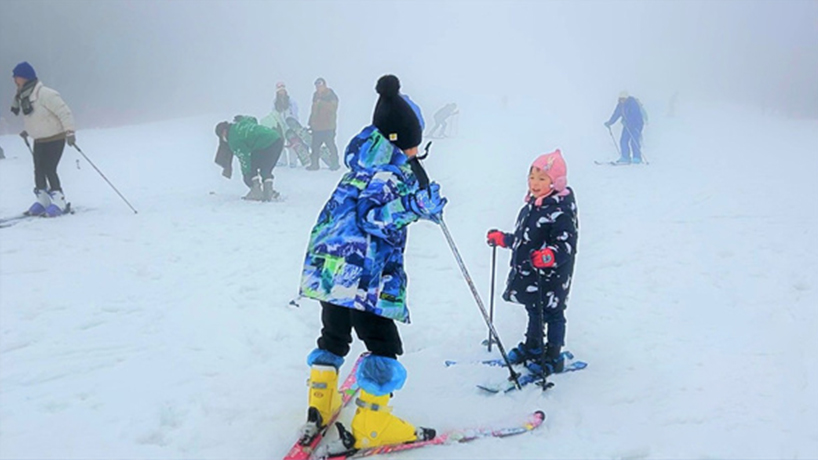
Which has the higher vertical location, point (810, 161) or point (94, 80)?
point (94, 80)

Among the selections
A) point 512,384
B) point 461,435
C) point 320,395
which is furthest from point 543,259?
point 320,395

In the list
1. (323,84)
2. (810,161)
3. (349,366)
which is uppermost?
(323,84)

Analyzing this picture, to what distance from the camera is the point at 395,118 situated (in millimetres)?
2689

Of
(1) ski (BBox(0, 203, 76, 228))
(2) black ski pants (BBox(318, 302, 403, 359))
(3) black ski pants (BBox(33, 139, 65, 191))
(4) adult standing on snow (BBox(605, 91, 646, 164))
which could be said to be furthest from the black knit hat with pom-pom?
(4) adult standing on snow (BBox(605, 91, 646, 164))

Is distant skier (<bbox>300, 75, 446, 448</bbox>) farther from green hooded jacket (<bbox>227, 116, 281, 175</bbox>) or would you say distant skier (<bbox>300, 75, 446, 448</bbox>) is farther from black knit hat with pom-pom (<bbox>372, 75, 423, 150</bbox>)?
green hooded jacket (<bbox>227, 116, 281, 175</bbox>)

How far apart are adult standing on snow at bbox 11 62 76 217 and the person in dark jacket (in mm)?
6358

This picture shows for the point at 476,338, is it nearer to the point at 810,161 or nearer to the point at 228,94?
the point at 810,161

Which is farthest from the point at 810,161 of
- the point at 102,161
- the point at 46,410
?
the point at 102,161

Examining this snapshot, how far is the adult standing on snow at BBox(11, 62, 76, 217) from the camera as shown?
7.09 metres

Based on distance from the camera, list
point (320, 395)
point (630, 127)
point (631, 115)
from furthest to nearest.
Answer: point (630, 127) → point (631, 115) → point (320, 395)

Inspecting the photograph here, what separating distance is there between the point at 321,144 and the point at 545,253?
10178mm

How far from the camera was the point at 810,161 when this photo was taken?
13844 mm

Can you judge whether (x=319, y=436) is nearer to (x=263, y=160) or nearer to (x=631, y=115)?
(x=263, y=160)

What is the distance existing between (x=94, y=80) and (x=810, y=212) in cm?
4361
